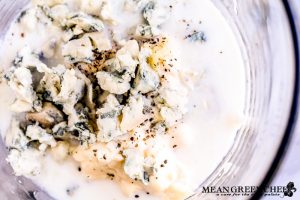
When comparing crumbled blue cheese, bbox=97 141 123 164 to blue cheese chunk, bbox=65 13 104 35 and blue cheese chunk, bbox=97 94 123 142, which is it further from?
blue cheese chunk, bbox=65 13 104 35

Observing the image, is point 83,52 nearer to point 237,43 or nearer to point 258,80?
point 237,43

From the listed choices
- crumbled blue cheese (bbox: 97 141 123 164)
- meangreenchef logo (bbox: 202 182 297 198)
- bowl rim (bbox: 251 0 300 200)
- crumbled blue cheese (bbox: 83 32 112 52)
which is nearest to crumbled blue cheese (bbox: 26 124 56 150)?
crumbled blue cheese (bbox: 97 141 123 164)

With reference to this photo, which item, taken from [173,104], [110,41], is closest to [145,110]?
[173,104]

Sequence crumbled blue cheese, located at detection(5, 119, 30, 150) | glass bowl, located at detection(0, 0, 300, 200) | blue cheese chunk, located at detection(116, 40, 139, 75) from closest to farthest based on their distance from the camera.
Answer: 1. blue cheese chunk, located at detection(116, 40, 139, 75)
2. crumbled blue cheese, located at detection(5, 119, 30, 150)
3. glass bowl, located at detection(0, 0, 300, 200)

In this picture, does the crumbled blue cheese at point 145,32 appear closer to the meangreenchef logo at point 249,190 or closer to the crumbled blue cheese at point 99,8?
the crumbled blue cheese at point 99,8

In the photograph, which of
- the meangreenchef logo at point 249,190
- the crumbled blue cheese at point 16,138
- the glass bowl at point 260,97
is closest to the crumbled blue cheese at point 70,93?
the crumbled blue cheese at point 16,138

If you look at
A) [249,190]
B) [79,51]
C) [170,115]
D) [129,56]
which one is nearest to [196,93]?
[170,115]
